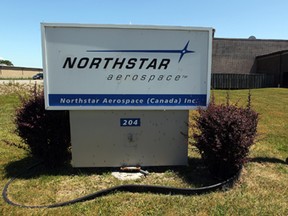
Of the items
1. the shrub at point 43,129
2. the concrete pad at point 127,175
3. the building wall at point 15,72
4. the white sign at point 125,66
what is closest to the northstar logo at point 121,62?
the white sign at point 125,66

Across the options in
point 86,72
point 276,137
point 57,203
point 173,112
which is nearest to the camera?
point 57,203

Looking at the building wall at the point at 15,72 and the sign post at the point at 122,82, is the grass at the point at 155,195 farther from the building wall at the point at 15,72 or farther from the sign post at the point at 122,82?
the building wall at the point at 15,72

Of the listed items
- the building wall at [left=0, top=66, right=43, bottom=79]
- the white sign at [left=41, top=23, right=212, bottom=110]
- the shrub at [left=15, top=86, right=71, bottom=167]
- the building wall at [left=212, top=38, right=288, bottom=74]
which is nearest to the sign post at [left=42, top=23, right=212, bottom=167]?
the white sign at [left=41, top=23, right=212, bottom=110]

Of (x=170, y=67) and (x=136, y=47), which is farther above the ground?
(x=136, y=47)

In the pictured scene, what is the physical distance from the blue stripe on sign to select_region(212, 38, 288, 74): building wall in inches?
1529

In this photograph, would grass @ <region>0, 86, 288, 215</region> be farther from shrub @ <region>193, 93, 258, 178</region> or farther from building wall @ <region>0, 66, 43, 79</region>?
building wall @ <region>0, 66, 43, 79</region>

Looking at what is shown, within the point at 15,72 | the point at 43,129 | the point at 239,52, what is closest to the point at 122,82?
the point at 43,129

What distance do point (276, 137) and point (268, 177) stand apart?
142 inches

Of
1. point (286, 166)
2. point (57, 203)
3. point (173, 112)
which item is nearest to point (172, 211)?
point (57, 203)

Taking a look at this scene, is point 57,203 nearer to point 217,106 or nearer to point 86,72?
point 86,72

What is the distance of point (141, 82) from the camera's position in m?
5.09

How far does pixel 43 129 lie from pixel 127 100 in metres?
1.61

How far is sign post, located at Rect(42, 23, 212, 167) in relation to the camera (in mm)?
4945

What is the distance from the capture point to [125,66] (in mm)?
5035
